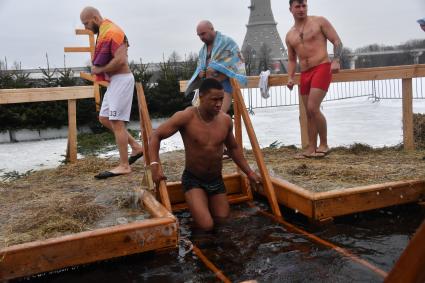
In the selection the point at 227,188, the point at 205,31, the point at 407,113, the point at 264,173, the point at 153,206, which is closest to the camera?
the point at 153,206

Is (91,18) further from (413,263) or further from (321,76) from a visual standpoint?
(413,263)

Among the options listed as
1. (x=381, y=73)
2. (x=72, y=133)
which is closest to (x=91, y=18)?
(x=72, y=133)

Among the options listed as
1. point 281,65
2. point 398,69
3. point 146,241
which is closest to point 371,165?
point 398,69

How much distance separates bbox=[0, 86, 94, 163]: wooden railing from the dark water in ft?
10.2

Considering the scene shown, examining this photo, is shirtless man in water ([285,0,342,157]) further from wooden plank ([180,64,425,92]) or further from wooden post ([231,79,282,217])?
wooden post ([231,79,282,217])

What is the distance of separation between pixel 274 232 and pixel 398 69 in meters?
3.47

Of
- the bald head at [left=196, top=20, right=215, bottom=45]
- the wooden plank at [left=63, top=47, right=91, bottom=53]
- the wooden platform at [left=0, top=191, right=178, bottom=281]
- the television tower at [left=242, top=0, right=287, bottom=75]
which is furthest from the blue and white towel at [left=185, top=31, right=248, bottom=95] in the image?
the television tower at [left=242, top=0, right=287, bottom=75]

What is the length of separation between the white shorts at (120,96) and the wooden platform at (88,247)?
196cm

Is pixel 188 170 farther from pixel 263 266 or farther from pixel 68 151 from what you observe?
pixel 68 151

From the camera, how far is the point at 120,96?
196 inches

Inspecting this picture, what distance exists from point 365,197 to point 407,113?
2694mm

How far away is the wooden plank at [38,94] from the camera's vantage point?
239 inches

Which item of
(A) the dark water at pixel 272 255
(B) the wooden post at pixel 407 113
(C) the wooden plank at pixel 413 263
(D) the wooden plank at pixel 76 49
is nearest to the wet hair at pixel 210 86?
(A) the dark water at pixel 272 255

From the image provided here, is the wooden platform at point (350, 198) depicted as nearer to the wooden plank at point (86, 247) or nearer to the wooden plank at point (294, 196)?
the wooden plank at point (294, 196)
